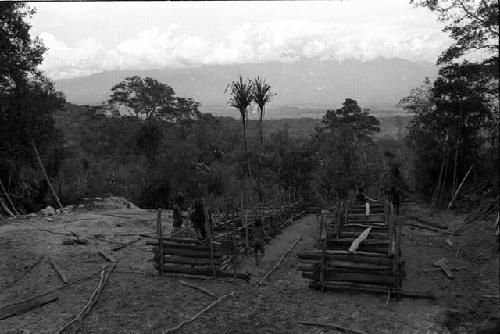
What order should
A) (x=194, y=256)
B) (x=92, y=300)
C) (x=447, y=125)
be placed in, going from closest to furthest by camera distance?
(x=92, y=300) < (x=194, y=256) < (x=447, y=125)

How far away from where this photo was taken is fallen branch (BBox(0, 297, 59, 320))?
724cm

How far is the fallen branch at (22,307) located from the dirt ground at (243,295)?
0.13 metres

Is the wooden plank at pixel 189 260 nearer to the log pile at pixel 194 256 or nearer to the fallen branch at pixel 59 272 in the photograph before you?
the log pile at pixel 194 256

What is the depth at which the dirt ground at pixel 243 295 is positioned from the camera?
679 cm

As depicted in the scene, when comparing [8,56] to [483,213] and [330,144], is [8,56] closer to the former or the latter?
[330,144]

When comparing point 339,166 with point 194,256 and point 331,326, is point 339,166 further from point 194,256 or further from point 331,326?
point 331,326

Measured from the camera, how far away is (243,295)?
8.12 meters

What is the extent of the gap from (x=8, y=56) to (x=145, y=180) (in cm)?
977

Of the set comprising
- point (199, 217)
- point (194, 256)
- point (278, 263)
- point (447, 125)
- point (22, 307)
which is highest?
point (447, 125)

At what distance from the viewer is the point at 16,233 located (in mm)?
12812

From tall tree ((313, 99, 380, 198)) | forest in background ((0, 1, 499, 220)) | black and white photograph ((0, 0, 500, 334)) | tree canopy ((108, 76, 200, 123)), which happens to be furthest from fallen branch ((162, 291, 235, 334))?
tree canopy ((108, 76, 200, 123))

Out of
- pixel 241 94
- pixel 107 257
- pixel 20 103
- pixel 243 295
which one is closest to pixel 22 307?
pixel 107 257

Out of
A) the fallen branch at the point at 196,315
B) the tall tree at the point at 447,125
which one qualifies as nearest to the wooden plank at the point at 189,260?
the fallen branch at the point at 196,315

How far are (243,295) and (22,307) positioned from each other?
12.9 feet
